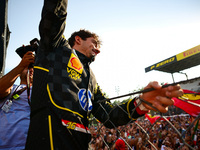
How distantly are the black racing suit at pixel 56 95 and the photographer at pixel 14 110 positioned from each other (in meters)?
0.40

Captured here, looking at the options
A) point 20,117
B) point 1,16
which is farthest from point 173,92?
point 1,16

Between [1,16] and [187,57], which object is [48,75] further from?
[187,57]

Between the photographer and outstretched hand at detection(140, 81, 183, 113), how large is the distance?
1.12 meters

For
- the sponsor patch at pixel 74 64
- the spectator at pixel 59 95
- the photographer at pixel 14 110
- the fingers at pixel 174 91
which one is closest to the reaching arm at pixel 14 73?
the photographer at pixel 14 110

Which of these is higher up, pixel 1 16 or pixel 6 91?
pixel 1 16

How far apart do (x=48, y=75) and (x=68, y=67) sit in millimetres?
178

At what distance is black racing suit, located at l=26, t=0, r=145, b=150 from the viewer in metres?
0.91

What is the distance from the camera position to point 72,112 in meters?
1.01

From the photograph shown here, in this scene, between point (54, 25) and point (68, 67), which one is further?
point (68, 67)

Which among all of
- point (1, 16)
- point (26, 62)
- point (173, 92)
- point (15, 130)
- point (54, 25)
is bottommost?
point (15, 130)

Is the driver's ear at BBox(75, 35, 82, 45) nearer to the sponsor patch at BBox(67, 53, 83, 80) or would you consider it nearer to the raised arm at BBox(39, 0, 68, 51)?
the sponsor patch at BBox(67, 53, 83, 80)

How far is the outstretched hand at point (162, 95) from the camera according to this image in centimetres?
72

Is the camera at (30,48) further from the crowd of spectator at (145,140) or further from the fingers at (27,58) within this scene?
the crowd of spectator at (145,140)

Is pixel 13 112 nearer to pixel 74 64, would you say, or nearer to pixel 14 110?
pixel 14 110
